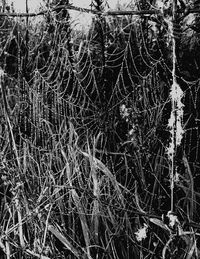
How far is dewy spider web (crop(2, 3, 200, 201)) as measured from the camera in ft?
6.65

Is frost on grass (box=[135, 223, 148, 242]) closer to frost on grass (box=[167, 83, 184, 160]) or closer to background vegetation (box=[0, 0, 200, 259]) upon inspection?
background vegetation (box=[0, 0, 200, 259])

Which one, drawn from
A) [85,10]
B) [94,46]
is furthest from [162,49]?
[94,46]

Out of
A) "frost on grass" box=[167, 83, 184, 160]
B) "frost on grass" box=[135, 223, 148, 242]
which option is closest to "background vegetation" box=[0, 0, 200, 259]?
"frost on grass" box=[135, 223, 148, 242]

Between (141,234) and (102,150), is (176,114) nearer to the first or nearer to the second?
(141,234)

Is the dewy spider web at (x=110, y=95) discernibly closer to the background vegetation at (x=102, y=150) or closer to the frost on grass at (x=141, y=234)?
the background vegetation at (x=102, y=150)

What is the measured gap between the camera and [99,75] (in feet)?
7.88

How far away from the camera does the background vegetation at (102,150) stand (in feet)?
4.95

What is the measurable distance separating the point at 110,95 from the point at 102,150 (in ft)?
1.77

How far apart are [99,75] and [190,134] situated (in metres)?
0.62

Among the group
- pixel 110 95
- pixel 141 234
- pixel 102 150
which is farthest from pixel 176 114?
pixel 110 95

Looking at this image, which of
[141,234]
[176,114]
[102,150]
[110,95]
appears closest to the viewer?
[176,114]

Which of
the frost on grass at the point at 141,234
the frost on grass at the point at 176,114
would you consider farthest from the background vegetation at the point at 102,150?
the frost on grass at the point at 176,114

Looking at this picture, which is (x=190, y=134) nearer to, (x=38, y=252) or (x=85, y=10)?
(x=85, y=10)

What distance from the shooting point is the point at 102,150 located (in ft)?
6.44
